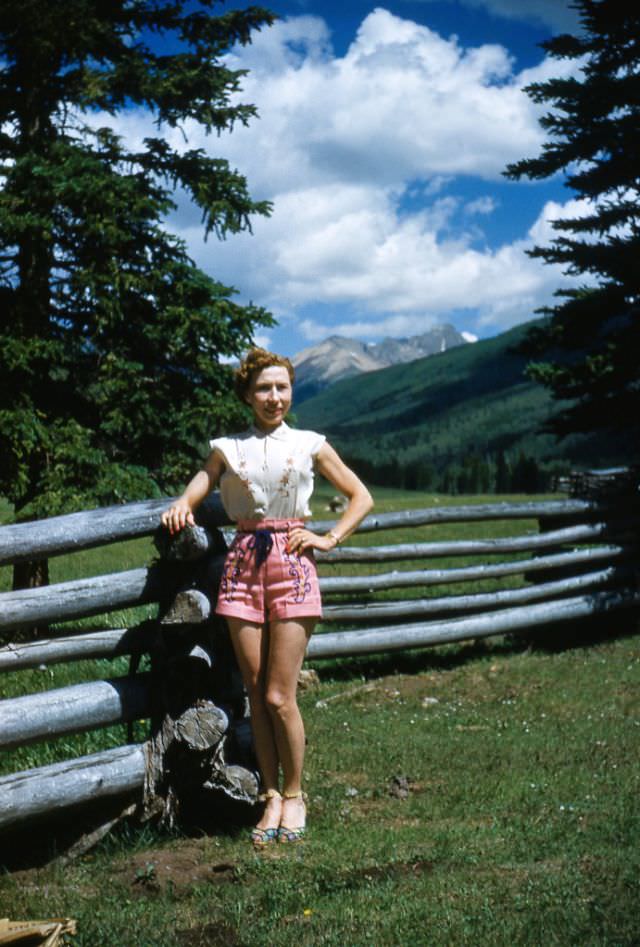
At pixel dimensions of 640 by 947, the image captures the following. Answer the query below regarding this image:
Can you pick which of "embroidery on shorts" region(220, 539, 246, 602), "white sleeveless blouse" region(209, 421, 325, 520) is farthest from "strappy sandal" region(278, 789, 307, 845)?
"white sleeveless blouse" region(209, 421, 325, 520)

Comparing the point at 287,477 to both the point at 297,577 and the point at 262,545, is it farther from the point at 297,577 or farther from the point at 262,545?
the point at 297,577

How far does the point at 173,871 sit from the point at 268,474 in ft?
6.09

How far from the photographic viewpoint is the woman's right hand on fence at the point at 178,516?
4.79 m

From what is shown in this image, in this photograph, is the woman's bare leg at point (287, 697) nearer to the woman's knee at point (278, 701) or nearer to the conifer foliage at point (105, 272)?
the woman's knee at point (278, 701)

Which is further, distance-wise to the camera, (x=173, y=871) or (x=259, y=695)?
(x=259, y=695)

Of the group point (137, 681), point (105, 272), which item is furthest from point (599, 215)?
point (137, 681)

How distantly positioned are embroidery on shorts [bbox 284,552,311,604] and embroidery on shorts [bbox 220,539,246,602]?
0.23 meters

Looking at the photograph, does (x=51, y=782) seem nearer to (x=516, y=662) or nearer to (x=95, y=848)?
(x=95, y=848)

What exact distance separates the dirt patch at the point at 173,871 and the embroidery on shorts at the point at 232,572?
1.21 metres

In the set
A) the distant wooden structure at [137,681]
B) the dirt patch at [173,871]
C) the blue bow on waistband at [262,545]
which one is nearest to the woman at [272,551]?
the blue bow on waistband at [262,545]

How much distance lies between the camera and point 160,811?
193 inches

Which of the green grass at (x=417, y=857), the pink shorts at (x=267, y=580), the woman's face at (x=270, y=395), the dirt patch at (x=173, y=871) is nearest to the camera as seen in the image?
the green grass at (x=417, y=857)

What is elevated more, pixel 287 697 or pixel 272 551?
pixel 272 551

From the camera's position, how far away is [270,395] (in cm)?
486
